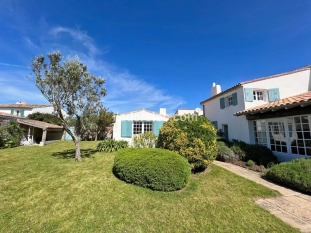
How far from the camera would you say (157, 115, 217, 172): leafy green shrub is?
23.3ft

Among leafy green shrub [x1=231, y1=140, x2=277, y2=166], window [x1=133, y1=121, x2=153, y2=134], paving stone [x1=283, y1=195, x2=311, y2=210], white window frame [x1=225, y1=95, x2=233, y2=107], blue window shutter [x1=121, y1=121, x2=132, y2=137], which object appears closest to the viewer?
paving stone [x1=283, y1=195, x2=311, y2=210]

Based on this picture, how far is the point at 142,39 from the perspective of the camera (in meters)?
13.0

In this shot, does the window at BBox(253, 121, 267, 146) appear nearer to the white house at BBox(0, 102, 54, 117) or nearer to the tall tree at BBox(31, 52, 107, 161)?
the tall tree at BBox(31, 52, 107, 161)

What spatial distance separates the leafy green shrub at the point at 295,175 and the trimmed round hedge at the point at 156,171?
160 inches

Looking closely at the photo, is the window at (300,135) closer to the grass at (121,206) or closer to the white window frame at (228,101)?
the grass at (121,206)

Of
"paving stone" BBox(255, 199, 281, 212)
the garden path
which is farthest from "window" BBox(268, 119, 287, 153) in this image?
"paving stone" BBox(255, 199, 281, 212)

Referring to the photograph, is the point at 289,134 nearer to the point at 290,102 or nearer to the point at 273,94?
the point at 290,102

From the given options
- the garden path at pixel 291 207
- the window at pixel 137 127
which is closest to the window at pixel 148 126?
the window at pixel 137 127

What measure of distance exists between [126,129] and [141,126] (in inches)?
65.0

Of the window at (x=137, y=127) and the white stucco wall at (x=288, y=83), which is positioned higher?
the white stucco wall at (x=288, y=83)

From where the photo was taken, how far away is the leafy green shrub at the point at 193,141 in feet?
23.3

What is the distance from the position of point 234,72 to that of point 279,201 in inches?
587

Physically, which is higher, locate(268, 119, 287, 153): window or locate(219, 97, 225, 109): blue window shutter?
locate(219, 97, 225, 109): blue window shutter

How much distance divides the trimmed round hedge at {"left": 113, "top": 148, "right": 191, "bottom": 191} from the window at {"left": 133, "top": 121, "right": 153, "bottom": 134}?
10.1 metres
